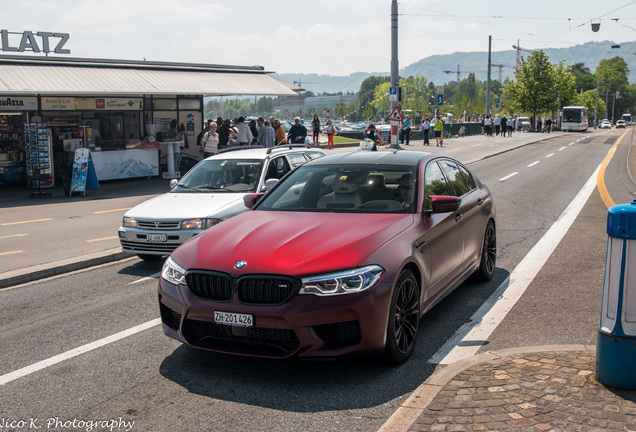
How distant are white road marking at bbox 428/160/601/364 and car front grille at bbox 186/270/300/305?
1380 millimetres

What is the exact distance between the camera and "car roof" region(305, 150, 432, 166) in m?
6.54

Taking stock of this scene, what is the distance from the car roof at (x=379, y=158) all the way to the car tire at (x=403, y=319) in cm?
156

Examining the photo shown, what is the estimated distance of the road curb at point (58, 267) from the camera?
854 cm

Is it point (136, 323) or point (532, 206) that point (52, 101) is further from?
point (136, 323)

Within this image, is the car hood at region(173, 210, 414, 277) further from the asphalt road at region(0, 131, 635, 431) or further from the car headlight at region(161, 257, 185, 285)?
the asphalt road at region(0, 131, 635, 431)

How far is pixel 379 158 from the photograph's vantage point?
6.69 metres

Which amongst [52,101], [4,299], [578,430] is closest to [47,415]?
[578,430]

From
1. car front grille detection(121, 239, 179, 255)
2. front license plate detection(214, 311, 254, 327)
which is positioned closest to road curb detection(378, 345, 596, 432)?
front license plate detection(214, 311, 254, 327)

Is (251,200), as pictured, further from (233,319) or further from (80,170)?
(80,170)

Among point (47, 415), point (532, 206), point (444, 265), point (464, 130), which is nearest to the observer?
point (47, 415)

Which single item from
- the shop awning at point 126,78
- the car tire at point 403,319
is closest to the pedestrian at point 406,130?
the shop awning at point 126,78

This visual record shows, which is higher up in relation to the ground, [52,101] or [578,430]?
[52,101]

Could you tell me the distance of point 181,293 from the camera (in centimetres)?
498

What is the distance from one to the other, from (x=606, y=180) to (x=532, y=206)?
7907mm
